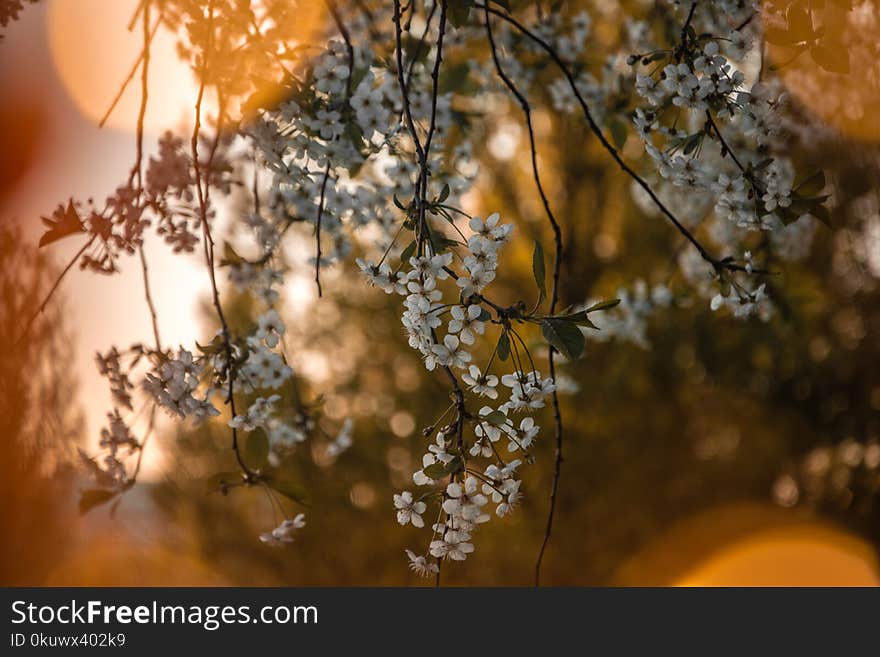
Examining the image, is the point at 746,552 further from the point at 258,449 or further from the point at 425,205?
→ the point at 425,205

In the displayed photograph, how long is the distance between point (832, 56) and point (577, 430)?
23.8 feet

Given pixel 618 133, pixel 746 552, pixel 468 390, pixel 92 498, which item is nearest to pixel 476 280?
pixel 468 390

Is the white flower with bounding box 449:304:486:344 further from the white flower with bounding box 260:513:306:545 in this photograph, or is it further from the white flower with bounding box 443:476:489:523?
the white flower with bounding box 260:513:306:545

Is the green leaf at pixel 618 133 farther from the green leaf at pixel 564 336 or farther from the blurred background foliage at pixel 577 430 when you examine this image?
the blurred background foliage at pixel 577 430

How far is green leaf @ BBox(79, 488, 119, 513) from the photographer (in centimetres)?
207

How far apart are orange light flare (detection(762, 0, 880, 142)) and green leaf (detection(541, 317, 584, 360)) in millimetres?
836

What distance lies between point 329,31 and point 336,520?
884 cm

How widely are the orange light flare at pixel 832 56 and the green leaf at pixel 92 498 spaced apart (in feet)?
6.19

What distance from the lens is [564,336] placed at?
1.44 meters

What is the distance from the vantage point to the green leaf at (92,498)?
81.6 inches

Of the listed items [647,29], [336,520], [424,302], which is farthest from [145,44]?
[336,520]

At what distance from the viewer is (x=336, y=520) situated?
11.1 metres

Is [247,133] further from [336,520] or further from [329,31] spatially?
[336,520]

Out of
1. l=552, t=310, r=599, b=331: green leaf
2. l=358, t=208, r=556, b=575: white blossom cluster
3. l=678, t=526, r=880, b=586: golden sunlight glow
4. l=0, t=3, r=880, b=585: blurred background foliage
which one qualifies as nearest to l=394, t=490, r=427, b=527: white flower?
l=358, t=208, r=556, b=575: white blossom cluster
